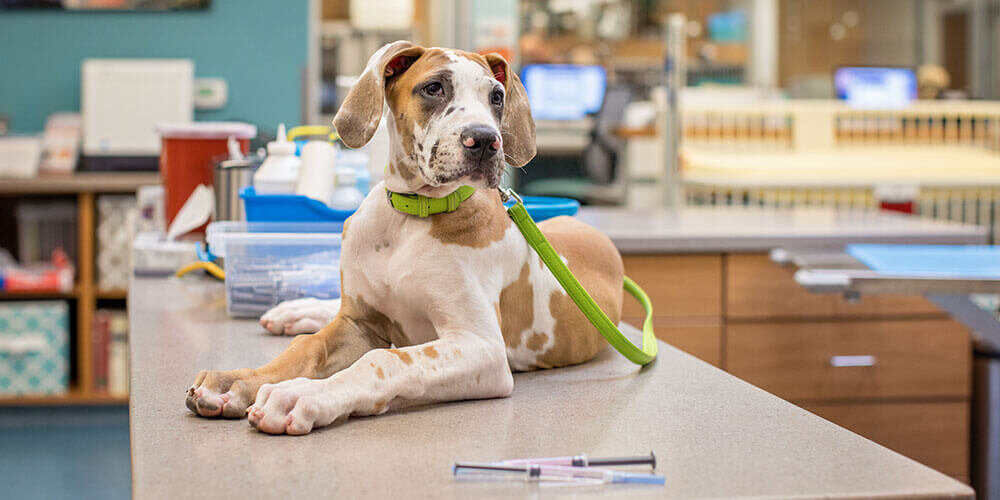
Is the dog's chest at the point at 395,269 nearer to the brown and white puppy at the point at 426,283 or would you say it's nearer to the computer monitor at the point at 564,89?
the brown and white puppy at the point at 426,283

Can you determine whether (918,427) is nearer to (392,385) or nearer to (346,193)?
(346,193)

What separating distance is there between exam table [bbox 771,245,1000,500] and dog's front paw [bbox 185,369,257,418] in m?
A: 1.42

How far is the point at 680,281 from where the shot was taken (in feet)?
9.39

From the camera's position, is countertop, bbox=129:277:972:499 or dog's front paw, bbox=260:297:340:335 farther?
dog's front paw, bbox=260:297:340:335

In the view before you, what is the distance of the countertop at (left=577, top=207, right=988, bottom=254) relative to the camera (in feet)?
9.27

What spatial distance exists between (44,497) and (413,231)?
2674 mm

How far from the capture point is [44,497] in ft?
11.0

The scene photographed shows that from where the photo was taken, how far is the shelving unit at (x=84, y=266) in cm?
422

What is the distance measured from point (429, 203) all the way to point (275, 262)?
24.0 inches

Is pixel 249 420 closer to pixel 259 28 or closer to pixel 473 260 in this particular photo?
pixel 473 260

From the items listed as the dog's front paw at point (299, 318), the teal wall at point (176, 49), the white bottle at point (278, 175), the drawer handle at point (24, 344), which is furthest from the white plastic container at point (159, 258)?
the teal wall at point (176, 49)

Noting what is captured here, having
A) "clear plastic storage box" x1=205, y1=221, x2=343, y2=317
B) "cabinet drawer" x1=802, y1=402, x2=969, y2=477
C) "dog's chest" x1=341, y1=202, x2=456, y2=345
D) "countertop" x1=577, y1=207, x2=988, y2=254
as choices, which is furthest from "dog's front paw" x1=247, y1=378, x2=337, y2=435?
"cabinet drawer" x1=802, y1=402, x2=969, y2=477

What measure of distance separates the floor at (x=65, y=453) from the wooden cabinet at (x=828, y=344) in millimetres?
1932

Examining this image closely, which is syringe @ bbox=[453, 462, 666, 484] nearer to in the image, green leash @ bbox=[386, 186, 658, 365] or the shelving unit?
green leash @ bbox=[386, 186, 658, 365]
